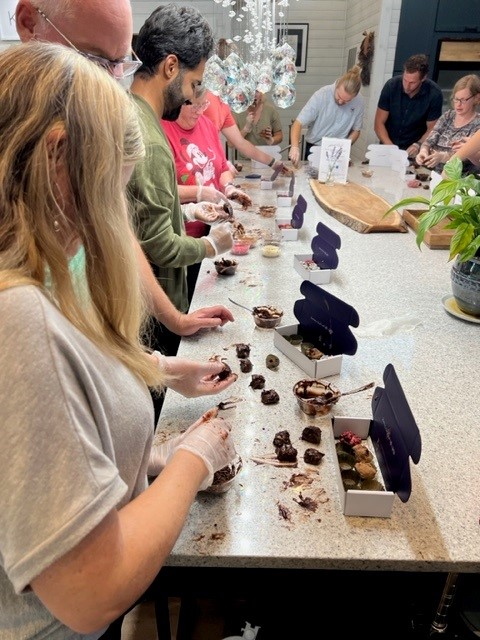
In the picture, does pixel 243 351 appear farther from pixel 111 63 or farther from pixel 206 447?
pixel 111 63

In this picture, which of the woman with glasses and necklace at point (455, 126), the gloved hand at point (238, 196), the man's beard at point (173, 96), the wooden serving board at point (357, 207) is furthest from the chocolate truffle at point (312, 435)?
the woman with glasses and necklace at point (455, 126)

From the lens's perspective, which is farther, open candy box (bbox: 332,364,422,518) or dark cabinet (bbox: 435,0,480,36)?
dark cabinet (bbox: 435,0,480,36)

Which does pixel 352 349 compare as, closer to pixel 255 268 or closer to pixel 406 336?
pixel 406 336

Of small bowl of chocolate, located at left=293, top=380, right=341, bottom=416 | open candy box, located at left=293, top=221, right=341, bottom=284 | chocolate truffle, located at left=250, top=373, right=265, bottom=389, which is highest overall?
open candy box, located at left=293, top=221, right=341, bottom=284

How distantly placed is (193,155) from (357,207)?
1.06 metres

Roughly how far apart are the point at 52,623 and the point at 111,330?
43 cm

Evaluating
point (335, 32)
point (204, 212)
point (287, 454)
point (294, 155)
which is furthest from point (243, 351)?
point (335, 32)

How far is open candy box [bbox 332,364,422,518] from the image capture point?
858 mm

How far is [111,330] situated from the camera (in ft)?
2.40

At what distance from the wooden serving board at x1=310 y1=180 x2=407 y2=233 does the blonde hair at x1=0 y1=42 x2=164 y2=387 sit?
196 centimetres

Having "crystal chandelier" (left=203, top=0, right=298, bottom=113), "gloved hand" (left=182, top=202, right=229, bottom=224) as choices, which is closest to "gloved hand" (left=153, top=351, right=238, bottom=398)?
"gloved hand" (left=182, top=202, right=229, bottom=224)

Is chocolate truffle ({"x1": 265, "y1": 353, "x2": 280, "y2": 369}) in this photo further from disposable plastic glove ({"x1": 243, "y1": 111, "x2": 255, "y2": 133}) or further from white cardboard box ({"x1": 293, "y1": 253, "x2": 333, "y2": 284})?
disposable plastic glove ({"x1": 243, "y1": 111, "x2": 255, "y2": 133})

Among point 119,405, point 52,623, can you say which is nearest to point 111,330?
point 119,405

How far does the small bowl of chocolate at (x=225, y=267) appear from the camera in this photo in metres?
1.97
